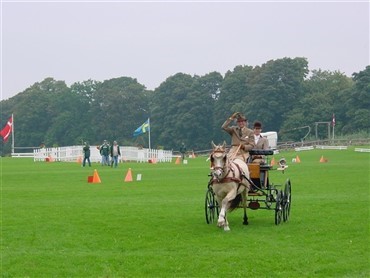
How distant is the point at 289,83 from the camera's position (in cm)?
10931

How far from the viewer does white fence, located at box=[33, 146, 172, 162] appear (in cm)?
6719

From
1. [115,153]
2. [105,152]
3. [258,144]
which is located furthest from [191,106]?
[258,144]

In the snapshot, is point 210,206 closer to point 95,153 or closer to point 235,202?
point 235,202

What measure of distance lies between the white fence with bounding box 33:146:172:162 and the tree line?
37509mm

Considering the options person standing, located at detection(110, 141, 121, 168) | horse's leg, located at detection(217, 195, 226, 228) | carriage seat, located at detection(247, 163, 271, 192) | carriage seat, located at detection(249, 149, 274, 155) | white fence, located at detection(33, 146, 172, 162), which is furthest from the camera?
white fence, located at detection(33, 146, 172, 162)

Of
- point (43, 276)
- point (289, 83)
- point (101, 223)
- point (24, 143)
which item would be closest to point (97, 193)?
point (101, 223)

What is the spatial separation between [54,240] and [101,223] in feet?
8.94

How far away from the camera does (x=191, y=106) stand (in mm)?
116312

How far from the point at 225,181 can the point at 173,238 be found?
1.94 metres

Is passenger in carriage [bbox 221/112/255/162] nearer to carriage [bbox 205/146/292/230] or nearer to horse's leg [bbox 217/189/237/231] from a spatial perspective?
carriage [bbox 205/146/292/230]

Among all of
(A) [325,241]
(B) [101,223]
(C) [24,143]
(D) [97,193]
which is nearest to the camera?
(A) [325,241]

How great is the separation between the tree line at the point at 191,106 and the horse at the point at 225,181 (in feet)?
278

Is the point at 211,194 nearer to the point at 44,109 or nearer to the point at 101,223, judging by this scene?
the point at 101,223

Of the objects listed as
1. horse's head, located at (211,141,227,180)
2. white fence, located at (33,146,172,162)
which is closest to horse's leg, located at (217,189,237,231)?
horse's head, located at (211,141,227,180)
